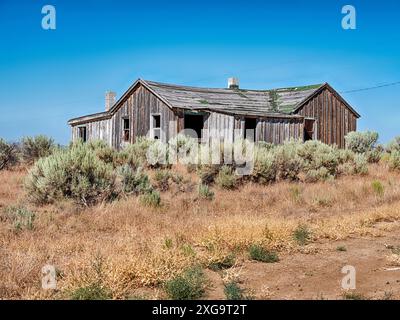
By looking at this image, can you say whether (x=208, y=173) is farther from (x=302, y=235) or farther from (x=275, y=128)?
(x=275, y=128)

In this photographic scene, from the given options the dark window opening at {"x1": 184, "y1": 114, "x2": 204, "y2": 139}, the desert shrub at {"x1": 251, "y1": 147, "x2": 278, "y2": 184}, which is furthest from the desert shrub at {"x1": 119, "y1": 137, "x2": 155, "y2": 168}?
the dark window opening at {"x1": 184, "y1": 114, "x2": 204, "y2": 139}

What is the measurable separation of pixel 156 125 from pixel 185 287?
20407mm

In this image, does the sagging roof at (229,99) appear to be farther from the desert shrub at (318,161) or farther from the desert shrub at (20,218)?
the desert shrub at (20,218)

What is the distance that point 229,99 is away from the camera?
2630 centimetres

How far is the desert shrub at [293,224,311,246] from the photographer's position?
713 cm

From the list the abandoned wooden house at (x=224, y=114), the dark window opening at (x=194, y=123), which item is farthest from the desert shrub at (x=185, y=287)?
the dark window opening at (x=194, y=123)

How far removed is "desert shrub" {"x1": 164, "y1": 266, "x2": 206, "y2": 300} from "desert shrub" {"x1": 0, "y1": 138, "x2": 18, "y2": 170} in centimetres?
1409

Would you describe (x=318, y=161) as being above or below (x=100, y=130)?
below

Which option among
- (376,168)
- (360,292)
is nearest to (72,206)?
(360,292)

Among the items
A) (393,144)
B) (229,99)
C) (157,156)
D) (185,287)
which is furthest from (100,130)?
(185,287)

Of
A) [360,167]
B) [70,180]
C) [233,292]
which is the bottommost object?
[233,292]

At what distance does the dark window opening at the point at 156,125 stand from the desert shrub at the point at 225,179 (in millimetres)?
11460

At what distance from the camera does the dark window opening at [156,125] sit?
24109 millimetres
